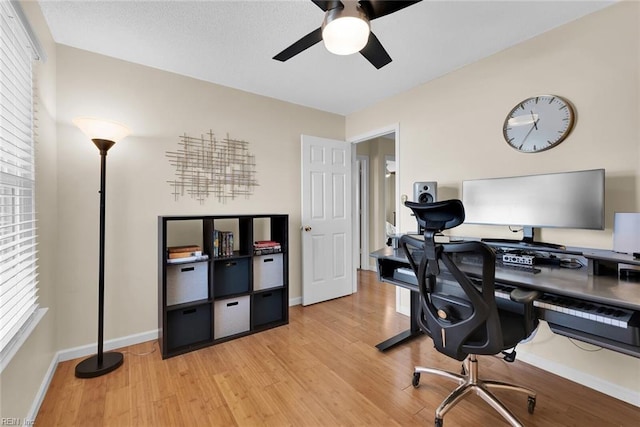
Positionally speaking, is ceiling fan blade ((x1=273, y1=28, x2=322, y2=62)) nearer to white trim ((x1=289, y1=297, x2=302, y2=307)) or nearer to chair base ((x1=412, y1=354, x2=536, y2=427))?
chair base ((x1=412, y1=354, x2=536, y2=427))

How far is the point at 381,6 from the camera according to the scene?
4.67 feet

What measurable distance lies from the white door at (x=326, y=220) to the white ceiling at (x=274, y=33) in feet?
3.22

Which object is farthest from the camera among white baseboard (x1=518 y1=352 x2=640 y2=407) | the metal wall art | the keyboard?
the metal wall art

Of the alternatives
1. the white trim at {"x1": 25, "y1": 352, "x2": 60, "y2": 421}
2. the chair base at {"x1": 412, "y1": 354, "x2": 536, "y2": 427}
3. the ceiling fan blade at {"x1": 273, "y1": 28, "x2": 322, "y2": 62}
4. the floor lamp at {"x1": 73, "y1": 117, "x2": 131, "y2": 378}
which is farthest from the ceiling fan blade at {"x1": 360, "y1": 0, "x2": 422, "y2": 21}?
the white trim at {"x1": 25, "y1": 352, "x2": 60, "y2": 421}

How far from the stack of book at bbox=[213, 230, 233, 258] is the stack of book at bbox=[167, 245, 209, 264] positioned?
0.11 m

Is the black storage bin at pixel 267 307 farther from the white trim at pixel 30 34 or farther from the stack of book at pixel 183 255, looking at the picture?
the white trim at pixel 30 34

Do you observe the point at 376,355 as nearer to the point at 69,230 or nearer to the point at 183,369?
the point at 183,369

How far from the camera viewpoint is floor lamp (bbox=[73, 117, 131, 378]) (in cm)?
193

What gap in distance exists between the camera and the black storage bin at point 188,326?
7.57 feet

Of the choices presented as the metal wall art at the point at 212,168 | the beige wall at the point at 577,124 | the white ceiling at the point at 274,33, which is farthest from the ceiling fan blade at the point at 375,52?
the metal wall art at the point at 212,168

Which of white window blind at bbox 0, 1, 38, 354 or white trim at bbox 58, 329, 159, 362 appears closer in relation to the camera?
white window blind at bbox 0, 1, 38, 354

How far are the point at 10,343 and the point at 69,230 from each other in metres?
1.15

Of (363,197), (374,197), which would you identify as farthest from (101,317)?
(374,197)

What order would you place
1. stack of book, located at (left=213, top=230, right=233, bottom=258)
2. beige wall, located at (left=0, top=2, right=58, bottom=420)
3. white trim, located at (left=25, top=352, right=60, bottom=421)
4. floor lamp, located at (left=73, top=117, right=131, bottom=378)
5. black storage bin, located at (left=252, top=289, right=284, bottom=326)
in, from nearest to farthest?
beige wall, located at (left=0, top=2, right=58, bottom=420) < white trim, located at (left=25, top=352, right=60, bottom=421) < floor lamp, located at (left=73, top=117, right=131, bottom=378) < stack of book, located at (left=213, top=230, right=233, bottom=258) < black storage bin, located at (left=252, top=289, right=284, bottom=326)
